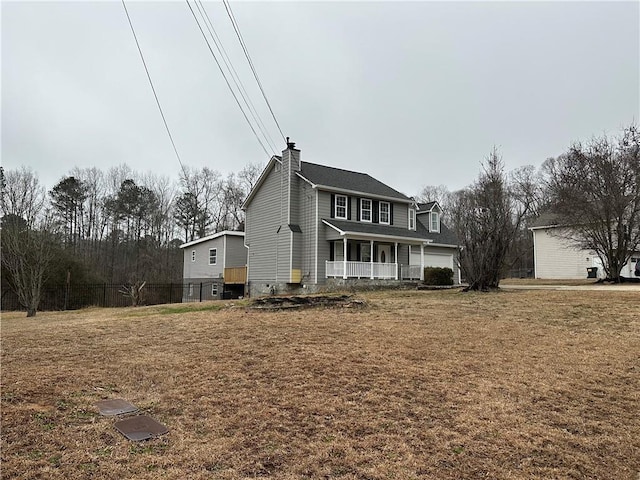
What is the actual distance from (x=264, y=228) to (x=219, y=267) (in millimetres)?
5731

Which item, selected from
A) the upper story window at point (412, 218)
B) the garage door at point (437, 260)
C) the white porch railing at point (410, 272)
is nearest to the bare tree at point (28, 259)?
the white porch railing at point (410, 272)

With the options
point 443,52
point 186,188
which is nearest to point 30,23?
Result: point 443,52

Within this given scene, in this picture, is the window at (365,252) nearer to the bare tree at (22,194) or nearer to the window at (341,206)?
the window at (341,206)

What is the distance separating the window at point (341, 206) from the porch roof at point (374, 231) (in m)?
0.39

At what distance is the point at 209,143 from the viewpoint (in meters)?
17.0

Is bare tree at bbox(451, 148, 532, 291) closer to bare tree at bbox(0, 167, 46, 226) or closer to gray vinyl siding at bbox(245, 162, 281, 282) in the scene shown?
gray vinyl siding at bbox(245, 162, 281, 282)

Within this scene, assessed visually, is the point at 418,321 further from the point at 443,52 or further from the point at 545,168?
the point at 545,168

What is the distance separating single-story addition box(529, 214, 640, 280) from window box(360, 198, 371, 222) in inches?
499

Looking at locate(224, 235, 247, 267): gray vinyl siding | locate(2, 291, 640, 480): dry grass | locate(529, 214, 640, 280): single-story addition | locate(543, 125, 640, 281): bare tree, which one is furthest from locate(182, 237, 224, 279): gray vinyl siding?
locate(529, 214, 640, 280): single-story addition

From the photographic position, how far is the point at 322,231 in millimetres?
20781

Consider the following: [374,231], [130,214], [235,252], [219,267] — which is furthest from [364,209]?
[130,214]

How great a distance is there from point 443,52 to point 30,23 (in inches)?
438

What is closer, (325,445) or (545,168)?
(325,445)

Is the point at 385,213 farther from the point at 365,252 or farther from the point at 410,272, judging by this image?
the point at 410,272
